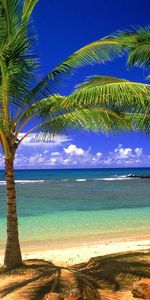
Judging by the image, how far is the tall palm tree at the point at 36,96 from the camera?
6.74 metres

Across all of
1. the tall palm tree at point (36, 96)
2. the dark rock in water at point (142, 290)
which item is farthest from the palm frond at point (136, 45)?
the dark rock in water at point (142, 290)

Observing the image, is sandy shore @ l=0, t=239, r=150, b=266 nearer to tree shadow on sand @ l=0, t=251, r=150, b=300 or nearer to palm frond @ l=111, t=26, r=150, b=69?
tree shadow on sand @ l=0, t=251, r=150, b=300

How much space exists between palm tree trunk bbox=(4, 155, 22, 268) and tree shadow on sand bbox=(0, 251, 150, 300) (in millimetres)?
232

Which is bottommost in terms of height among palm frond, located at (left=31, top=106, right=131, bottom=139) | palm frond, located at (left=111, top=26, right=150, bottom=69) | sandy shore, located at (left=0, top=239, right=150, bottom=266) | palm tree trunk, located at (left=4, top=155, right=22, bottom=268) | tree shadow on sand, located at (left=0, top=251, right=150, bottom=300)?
sandy shore, located at (left=0, top=239, right=150, bottom=266)

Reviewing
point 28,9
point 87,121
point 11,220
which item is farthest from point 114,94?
point 11,220

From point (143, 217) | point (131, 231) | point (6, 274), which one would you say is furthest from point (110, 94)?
point (143, 217)

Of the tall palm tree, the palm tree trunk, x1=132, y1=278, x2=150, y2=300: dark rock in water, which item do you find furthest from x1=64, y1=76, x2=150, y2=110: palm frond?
x1=132, y1=278, x2=150, y2=300: dark rock in water

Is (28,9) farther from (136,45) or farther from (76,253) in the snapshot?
(76,253)

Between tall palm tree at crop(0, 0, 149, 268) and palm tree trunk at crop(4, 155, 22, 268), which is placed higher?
tall palm tree at crop(0, 0, 149, 268)

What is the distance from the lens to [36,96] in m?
7.69

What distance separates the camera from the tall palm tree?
674 cm

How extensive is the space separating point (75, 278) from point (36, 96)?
11.3 feet

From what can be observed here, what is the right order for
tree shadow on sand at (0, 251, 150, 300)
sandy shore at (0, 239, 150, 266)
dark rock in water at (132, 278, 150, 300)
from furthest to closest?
sandy shore at (0, 239, 150, 266) → tree shadow on sand at (0, 251, 150, 300) → dark rock in water at (132, 278, 150, 300)

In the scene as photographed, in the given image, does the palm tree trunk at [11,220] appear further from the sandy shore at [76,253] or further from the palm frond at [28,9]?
the palm frond at [28,9]
